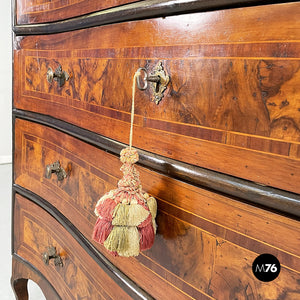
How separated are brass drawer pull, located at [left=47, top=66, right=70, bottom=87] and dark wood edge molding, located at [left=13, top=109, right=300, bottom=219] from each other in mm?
175

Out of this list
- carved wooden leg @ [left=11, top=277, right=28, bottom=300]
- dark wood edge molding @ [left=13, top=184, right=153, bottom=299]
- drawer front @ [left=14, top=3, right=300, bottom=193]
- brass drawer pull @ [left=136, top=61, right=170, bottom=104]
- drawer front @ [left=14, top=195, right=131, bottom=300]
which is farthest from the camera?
carved wooden leg @ [left=11, top=277, right=28, bottom=300]

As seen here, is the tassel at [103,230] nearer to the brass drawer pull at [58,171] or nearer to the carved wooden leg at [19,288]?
the brass drawer pull at [58,171]

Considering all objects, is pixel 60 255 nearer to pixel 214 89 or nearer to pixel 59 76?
pixel 59 76

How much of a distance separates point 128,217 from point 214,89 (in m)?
0.20

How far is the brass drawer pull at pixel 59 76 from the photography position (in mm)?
784

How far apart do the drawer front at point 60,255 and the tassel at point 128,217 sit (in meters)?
0.19

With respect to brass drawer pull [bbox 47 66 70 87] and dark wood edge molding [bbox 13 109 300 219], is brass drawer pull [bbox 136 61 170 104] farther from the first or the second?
brass drawer pull [bbox 47 66 70 87]

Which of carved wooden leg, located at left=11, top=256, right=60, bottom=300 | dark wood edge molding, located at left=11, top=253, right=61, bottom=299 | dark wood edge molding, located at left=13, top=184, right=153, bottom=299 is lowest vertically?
carved wooden leg, located at left=11, top=256, right=60, bottom=300

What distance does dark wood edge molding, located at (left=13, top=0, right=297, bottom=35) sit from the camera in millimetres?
424

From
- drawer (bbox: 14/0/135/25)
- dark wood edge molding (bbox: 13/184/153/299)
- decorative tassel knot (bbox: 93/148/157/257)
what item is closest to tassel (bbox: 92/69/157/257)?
decorative tassel knot (bbox: 93/148/157/257)

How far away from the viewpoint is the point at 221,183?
17.8 inches

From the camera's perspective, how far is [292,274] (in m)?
0.39

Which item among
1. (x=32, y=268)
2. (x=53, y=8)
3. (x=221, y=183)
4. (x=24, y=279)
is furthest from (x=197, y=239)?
(x=24, y=279)
